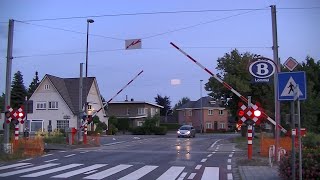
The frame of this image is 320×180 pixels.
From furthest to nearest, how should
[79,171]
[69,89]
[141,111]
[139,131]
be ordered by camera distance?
[141,111]
[139,131]
[69,89]
[79,171]

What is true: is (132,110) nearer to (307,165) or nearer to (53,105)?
(53,105)

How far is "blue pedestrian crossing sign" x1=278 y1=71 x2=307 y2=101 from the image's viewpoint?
1024cm

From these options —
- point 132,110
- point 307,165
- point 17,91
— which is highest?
point 17,91

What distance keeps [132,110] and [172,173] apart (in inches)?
2778

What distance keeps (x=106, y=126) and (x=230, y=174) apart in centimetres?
5375

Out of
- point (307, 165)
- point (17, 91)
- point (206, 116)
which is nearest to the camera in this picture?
point (307, 165)

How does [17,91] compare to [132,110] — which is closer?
[17,91]

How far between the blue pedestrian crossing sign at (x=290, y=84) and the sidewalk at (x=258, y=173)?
3482 mm

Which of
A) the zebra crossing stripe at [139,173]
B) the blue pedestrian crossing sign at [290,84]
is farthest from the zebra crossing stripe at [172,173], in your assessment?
the blue pedestrian crossing sign at [290,84]

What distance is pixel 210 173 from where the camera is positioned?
50.0 ft

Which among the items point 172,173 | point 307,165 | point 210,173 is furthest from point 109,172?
point 307,165

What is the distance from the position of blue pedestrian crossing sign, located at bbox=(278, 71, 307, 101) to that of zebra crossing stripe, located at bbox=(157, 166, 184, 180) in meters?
4.87

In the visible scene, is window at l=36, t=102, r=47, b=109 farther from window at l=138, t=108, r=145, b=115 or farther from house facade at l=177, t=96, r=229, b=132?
house facade at l=177, t=96, r=229, b=132

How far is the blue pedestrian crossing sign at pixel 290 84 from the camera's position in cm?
1024
